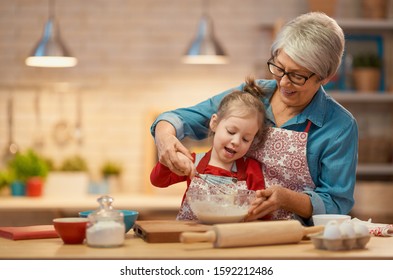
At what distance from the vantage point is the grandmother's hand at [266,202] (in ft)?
7.65

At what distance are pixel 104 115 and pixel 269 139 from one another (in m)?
3.70

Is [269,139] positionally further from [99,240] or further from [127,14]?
[127,14]

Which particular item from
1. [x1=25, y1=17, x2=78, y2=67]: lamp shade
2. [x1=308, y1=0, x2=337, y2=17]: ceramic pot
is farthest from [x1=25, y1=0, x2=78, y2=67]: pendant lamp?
[x1=308, y1=0, x2=337, y2=17]: ceramic pot

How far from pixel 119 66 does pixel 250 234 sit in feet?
14.3

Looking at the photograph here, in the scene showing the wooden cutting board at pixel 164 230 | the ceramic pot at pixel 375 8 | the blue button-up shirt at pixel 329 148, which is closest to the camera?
the wooden cutting board at pixel 164 230

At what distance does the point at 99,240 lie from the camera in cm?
203

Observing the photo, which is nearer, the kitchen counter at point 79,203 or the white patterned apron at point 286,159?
the white patterned apron at point 286,159

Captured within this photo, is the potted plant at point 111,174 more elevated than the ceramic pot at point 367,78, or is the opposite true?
the ceramic pot at point 367,78

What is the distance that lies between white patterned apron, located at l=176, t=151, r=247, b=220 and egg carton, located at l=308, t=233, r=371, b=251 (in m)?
0.57

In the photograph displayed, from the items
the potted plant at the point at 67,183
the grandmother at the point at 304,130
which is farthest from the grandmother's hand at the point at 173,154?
the potted plant at the point at 67,183

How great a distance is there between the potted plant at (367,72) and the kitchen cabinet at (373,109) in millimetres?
57

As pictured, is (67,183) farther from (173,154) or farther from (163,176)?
(173,154)

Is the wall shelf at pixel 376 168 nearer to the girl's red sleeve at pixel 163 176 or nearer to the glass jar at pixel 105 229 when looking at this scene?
the girl's red sleeve at pixel 163 176
